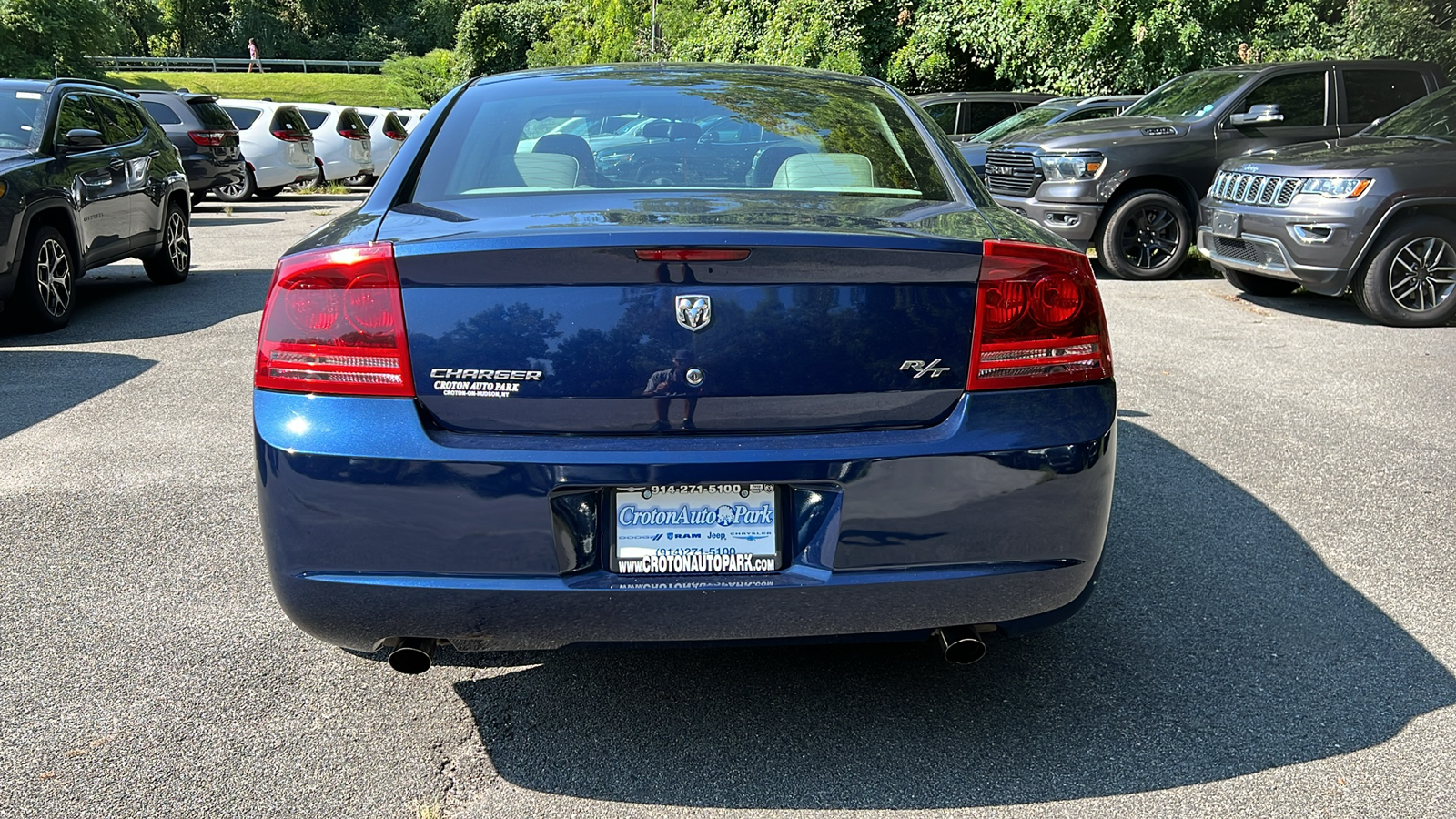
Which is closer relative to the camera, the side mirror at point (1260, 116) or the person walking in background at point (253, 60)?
the side mirror at point (1260, 116)

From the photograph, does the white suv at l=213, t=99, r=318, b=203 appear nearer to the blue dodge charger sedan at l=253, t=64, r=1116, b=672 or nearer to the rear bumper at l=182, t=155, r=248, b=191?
the rear bumper at l=182, t=155, r=248, b=191

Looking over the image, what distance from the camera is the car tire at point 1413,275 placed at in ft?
29.1

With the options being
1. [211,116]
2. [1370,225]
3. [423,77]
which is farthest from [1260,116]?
[423,77]

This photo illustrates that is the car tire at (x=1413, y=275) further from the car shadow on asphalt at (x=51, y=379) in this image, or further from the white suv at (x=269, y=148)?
the white suv at (x=269, y=148)

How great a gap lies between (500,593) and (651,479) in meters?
0.41

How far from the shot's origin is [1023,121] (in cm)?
1504

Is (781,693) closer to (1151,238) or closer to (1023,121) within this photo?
(1151,238)

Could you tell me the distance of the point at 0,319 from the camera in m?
8.75

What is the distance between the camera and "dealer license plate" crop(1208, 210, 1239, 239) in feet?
31.6

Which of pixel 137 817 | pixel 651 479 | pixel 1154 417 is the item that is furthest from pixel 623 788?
pixel 1154 417

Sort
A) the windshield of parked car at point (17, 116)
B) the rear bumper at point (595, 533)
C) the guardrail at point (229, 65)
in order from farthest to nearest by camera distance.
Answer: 1. the guardrail at point (229, 65)
2. the windshield of parked car at point (17, 116)
3. the rear bumper at point (595, 533)

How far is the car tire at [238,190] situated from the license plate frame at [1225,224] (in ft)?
47.5

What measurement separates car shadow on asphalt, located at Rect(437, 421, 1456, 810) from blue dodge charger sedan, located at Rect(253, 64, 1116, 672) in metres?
0.35

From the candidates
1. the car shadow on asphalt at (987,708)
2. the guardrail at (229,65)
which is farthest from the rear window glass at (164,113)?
the guardrail at (229,65)
